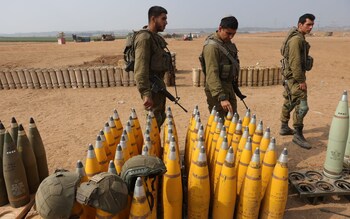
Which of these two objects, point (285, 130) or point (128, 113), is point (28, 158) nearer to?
point (128, 113)

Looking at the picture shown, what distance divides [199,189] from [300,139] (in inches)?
137

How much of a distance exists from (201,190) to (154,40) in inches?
92.6

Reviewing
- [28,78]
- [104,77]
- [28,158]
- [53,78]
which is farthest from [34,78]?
[28,158]

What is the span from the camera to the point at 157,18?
3.77 m

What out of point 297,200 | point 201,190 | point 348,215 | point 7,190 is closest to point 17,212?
point 7,190

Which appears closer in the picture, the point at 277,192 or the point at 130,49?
the point at 277,192

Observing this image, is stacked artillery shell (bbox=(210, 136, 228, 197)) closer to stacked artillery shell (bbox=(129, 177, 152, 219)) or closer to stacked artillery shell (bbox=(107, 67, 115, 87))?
stacked artillery shell (bbox=(129, 177, 152, 219))

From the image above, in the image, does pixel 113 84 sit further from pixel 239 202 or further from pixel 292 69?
pixel 239 202

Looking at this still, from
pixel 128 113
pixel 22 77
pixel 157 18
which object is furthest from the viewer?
pixel 22 77

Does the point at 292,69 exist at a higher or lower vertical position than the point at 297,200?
higher

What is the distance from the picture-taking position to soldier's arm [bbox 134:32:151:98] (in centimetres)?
365

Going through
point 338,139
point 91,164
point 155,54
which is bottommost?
point 338,139

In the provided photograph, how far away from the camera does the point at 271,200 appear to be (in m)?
2.48

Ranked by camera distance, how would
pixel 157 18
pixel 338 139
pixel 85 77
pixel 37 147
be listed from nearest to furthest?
pixel 37 147 < pixel 338 139 < pixel 157 18 < pixel 85 77
